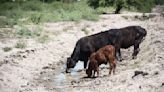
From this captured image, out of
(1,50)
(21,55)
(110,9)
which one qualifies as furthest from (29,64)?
(110,9)

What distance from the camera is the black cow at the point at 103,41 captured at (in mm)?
19219

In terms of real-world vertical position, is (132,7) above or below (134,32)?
below

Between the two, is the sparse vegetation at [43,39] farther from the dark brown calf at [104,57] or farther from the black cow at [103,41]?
the dark brown calf at [104,57]

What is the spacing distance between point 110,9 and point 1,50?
108 feet

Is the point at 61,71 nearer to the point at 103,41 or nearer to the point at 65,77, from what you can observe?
the point at 65,77

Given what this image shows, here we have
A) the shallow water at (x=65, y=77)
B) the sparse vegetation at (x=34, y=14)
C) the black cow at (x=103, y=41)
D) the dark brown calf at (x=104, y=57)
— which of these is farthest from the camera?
the sparse vegetation at (x=34, y=14)

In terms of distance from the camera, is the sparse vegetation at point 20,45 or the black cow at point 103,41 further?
the sparse vegetation at point 20,45

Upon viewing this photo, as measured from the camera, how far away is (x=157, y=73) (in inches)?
575

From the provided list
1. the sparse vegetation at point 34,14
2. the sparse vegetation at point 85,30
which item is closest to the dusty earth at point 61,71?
the sparse vegetation at point 85,30

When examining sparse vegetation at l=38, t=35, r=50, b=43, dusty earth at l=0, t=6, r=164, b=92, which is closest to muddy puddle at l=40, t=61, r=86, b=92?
dusty earth at l=0, t=6, r=164, b=92

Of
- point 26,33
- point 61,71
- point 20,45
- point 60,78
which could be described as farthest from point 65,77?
point 26,33

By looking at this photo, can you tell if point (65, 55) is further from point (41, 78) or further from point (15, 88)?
point (15, 88)

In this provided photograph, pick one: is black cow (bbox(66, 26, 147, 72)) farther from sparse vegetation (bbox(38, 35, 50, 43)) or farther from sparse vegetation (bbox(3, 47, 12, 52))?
sparse vegetation (bbox(38, 35, 50, 43))

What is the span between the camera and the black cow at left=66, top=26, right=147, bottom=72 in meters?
19.2
